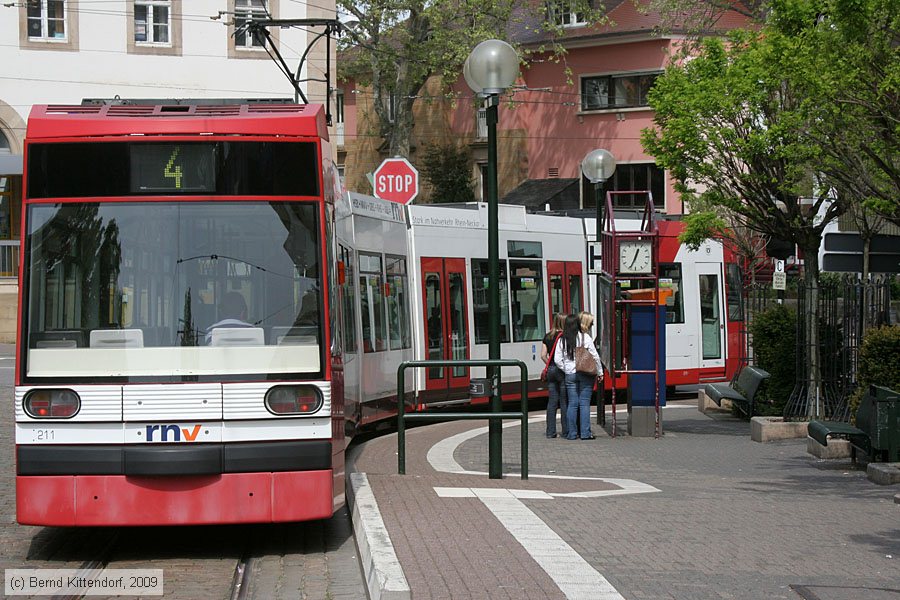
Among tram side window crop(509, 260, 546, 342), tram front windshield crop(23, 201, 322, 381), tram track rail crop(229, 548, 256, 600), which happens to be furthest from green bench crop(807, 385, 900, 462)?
tram side window crop(509, 260, 546, 342)

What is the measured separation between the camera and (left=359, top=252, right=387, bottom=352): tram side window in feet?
51.6

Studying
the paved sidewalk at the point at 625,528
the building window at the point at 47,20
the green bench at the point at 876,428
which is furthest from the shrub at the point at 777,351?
the building window at the point at 47,20

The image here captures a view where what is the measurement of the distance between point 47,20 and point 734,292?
82.0 ft

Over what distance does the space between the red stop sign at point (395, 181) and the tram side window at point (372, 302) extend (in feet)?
10.6

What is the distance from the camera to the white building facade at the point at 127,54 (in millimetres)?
38969

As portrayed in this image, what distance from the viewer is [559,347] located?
54.1ft

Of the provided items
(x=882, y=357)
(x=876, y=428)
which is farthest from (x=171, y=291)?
(x=882, y=357)

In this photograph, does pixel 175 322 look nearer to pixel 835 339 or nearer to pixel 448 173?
pixel 835 339

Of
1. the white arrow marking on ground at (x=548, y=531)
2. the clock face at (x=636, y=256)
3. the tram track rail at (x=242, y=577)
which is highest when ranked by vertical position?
the clock face at (x=636, y=256)

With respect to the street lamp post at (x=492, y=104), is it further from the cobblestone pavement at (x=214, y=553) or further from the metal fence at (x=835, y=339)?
the metal fence at (x=835, y=339)

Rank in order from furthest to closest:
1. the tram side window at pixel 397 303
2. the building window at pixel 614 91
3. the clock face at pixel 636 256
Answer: the building window at pixel 614 91 < the tram side window at pixel 397 303 < the clock face at pixel 636 256

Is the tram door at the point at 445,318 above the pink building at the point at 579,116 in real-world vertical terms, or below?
below

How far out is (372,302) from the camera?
1628 centimetres

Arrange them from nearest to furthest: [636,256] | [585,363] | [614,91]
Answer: [585,363]
[636,256]
[614,91]
